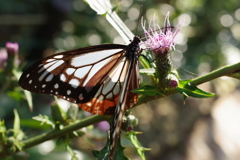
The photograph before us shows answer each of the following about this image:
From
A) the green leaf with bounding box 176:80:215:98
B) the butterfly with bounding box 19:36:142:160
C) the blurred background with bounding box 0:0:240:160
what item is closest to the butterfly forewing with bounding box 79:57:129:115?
the butterfly with bounding box 19:36:142:160

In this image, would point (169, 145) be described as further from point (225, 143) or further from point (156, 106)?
point (225, 143)

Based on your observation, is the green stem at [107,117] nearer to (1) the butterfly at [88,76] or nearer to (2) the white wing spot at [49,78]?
(1) the butterfly at [88,76]

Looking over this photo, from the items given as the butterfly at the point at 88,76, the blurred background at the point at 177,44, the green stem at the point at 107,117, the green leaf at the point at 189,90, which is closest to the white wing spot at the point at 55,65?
the butterfly at the point at 88,76

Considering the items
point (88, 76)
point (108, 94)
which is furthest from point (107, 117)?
point (88, 76)

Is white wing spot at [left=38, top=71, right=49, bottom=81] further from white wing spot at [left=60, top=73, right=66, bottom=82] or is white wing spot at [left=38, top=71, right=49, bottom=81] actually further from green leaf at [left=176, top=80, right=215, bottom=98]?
green leaf at [left=176, top=80, right=215, bottom=98]

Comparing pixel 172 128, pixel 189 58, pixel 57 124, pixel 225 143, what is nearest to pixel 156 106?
pixel 172 128
